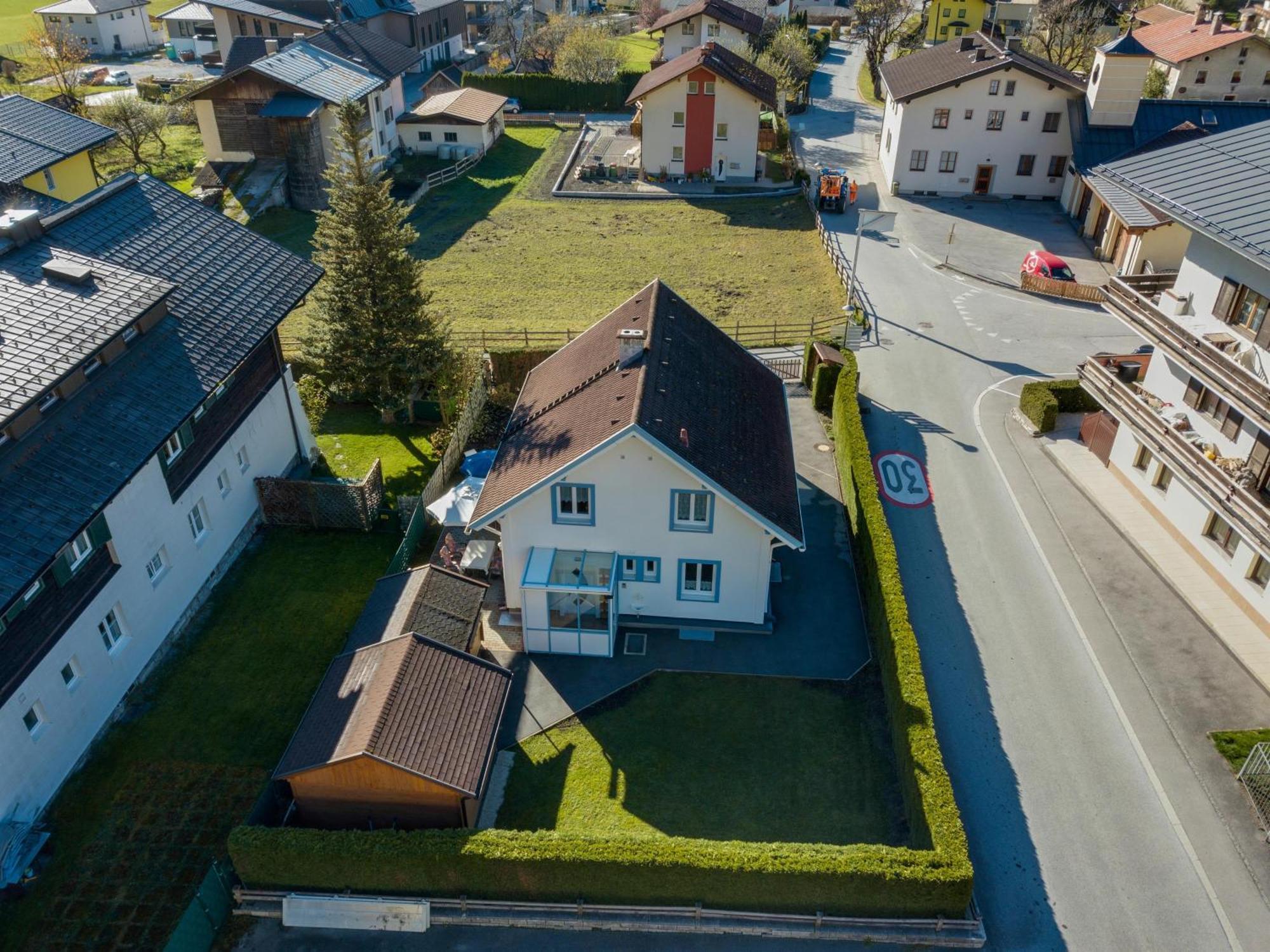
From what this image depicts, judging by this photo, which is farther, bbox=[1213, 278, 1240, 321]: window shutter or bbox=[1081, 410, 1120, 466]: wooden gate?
bbox=[1081, 410, 1120, 466]: wooden gate

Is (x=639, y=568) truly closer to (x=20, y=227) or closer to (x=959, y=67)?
(x=20, y=227)

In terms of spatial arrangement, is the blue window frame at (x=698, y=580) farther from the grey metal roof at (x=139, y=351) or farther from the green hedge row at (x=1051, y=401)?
the green hedge row at (x=1051, y=401)

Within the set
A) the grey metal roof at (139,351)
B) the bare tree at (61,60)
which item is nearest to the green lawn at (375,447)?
the grey metal roof at (139,351)

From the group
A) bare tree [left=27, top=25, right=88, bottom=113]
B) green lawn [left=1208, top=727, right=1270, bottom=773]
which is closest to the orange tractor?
green lawn [left=1208, top=727, right=1270, bottom=773]

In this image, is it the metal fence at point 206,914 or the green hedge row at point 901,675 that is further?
the green hedge row at point 901,675

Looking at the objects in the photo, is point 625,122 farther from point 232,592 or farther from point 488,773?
point 488,773

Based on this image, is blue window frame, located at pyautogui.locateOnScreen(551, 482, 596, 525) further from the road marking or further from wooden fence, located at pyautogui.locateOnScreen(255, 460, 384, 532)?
the road marking
